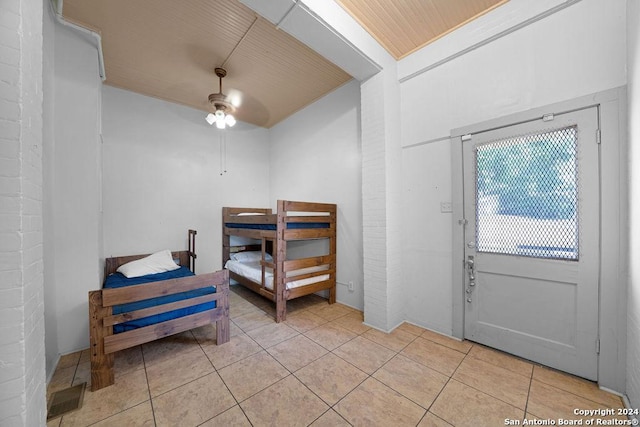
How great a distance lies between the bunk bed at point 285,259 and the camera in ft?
9.26

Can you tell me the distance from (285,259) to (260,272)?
1.80ft

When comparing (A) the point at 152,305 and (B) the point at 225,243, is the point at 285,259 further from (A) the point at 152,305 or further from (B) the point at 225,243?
(B) the point at 225,243

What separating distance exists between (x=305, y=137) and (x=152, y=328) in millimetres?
3351

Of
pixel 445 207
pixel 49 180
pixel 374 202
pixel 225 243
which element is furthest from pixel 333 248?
pixel 49 180

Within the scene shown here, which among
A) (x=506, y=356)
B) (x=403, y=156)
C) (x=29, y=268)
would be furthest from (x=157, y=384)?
(x=403, y=156)

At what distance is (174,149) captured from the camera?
12.4ft

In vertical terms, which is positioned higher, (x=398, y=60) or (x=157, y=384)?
(x=398, y=60)

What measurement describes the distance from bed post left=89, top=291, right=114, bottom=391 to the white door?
3176mm

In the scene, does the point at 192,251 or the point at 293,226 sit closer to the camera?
the point at 293,226

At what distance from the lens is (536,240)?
195 cm

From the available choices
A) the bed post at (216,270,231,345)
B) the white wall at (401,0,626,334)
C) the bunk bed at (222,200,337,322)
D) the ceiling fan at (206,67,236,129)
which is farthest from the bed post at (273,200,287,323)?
the white wall at (401,0,626,334)

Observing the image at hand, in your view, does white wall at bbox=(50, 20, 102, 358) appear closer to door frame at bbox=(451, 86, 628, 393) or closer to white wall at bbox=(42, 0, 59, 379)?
white wall at bbox=(42, 0, 59, 379)

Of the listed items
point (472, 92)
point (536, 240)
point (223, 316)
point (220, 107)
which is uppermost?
point (220, 107)

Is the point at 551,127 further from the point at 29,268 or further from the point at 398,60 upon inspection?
the point at 29,268
